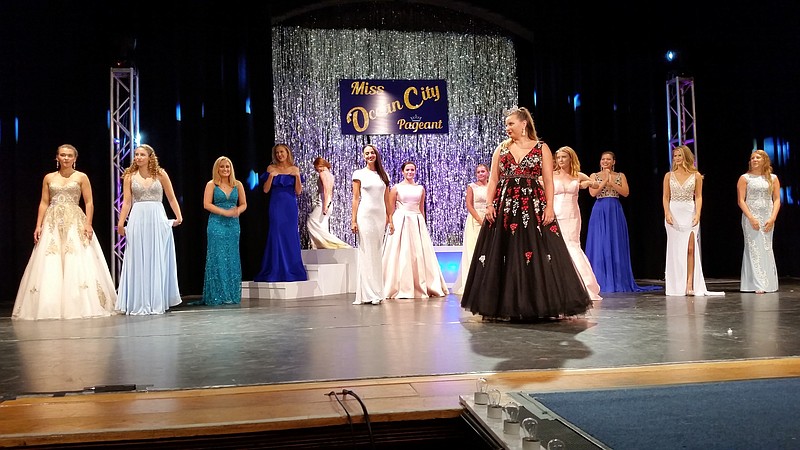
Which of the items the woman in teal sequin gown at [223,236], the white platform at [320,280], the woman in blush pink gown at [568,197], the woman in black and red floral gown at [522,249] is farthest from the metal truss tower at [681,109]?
the woman in teal sequin gown at [223,236]

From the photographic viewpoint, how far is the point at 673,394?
224 cm

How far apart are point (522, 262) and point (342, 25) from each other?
6.98 meters

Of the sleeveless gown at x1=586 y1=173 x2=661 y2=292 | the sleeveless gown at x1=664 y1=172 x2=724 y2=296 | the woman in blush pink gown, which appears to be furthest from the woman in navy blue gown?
the sleeveless gown at x1=664 y1=172 x2=724 y2=296

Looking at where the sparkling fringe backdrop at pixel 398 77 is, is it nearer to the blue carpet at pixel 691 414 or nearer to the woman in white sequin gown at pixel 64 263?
the woman in white sequin gown at pixel 64 263

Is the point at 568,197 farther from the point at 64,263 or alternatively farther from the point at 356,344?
the point at 64,263

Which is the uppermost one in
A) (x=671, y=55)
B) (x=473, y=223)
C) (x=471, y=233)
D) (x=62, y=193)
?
(x=671, y=55)

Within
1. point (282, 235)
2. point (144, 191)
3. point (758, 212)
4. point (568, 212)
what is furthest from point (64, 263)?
point (758, 212)

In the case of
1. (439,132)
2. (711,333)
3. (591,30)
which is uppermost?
(591,30)

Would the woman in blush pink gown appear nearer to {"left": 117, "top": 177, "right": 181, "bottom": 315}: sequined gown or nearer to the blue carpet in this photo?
{"left": 117, "top": 177, "right": 181, "bottom": 315}: sequined gown

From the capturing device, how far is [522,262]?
491 centimetres

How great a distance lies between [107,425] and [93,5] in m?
8.01

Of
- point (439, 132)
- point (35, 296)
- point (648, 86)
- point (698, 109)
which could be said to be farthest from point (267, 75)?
point (698, 109)

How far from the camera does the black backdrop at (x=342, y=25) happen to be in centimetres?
845

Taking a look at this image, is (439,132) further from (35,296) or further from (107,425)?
(107,425)
